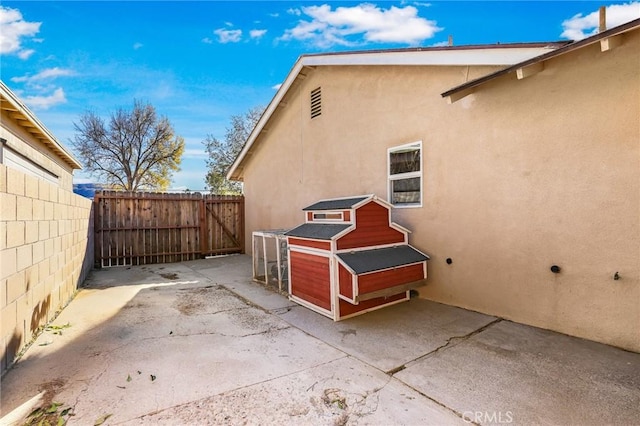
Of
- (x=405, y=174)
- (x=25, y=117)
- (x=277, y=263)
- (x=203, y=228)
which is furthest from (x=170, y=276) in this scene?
(x=405, y=174)

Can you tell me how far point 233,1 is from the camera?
7.66 metres

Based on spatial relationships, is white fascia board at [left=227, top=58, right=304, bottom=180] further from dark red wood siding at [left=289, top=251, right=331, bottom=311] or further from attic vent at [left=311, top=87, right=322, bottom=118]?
dark red wood siding at [left=289, top=251, right=331, bottom=311]

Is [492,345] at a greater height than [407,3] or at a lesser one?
lesser

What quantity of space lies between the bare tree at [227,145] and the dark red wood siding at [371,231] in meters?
17.1

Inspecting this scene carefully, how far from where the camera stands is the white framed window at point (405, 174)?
17.4ft

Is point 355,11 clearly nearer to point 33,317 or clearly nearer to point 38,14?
point 33,317

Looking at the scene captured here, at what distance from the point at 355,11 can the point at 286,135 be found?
11.6 feet

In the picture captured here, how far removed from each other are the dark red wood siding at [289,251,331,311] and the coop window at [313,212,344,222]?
0.67m

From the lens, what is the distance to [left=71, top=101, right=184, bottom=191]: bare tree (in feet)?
66.5

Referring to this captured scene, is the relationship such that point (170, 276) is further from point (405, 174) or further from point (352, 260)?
point (405, 174)

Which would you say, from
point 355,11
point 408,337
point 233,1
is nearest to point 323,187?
point 355,11

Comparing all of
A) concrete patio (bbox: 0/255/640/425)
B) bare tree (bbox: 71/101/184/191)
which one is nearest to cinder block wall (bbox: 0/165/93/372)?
concrete patio (bbox: 0/255/640/425)

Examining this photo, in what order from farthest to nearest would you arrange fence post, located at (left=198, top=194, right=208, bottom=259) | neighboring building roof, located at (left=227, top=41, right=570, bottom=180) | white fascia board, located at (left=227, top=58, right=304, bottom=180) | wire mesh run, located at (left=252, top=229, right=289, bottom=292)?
fence post, located at (left=198, top=194, right=208, bottom=259)
white fascia board, located at (left=227, top=58, right=304, bottom=180)
wire mesh run, located at (left=252, top=229, right=289, bottom=292)
neighboring building roof, located at (left=227, top=41, right=570, bottom=180)

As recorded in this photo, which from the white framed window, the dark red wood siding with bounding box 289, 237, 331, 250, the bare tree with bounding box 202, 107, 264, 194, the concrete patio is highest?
the bare tree with bounding box 202, 107, 264, 194
